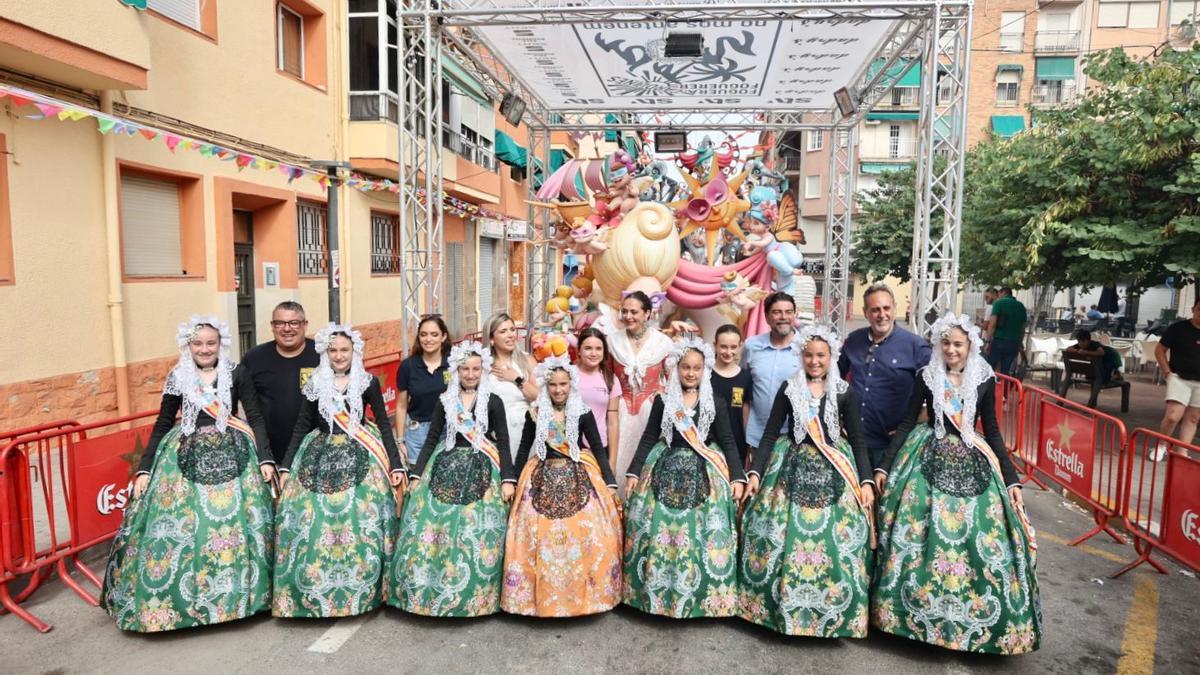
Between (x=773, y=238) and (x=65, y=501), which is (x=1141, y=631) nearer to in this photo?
(x=773, y=238)

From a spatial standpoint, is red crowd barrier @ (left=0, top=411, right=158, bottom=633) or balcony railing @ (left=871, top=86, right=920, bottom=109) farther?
balcony railing @ (left=871, top=86, right=920, bottom=109)

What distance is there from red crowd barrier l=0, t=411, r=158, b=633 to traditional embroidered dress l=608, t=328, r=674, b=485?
2.96 m

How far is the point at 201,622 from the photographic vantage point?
3744mm

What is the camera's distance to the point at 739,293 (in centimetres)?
752

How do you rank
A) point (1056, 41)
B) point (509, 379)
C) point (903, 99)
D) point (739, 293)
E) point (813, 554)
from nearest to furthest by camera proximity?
point (813, 554)
point (509, 379)
point (739, 293)
point (1056, 41)
point (903, 99)

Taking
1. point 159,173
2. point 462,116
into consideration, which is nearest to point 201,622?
point 159,173

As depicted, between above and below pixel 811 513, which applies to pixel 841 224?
above

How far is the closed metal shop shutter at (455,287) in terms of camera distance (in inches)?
648

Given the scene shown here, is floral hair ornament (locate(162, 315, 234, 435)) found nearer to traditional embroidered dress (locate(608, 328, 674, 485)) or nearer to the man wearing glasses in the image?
traditional embroidered dress (locate(608, 328, 674, 485))

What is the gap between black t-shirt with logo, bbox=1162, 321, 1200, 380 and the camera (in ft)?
23.6

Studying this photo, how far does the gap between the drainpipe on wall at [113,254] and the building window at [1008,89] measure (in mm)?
32774

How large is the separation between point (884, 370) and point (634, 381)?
1.55 m

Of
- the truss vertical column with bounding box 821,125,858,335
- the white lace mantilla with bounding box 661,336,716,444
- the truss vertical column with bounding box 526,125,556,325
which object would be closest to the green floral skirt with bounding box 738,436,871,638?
the white lace mantilla with bounding box 661,336,716,444

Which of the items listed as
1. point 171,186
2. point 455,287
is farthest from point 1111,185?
point 455,287
